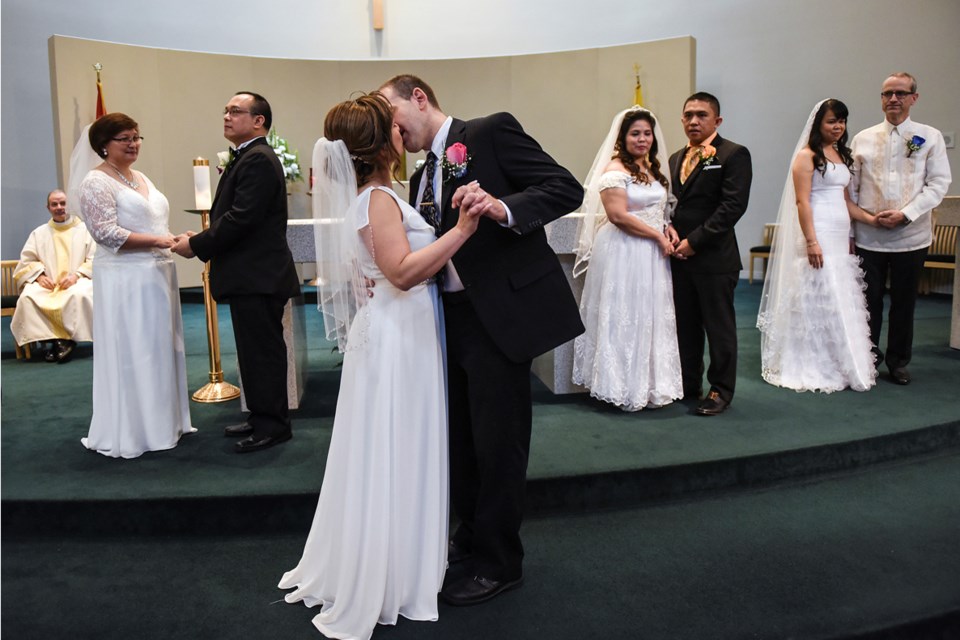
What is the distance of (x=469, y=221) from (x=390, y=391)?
21.9 inches

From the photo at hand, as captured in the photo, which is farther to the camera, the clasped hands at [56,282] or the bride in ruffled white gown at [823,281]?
the clasped hands at [56,282]

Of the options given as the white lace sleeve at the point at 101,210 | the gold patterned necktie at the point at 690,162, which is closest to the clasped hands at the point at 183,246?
the white lace sleeve at the point at 101,210

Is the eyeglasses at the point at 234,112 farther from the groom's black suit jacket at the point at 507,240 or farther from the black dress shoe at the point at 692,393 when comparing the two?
the black dress shoe at the point at 692,393

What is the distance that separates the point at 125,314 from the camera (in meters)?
3.51

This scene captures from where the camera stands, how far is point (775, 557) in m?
2.58

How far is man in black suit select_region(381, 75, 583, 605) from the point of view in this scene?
7.00ft

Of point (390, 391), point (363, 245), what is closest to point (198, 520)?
point (390, 391)

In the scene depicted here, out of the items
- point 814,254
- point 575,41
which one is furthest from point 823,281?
point 575,41

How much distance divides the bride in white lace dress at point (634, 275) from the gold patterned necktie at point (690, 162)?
0.18 meters

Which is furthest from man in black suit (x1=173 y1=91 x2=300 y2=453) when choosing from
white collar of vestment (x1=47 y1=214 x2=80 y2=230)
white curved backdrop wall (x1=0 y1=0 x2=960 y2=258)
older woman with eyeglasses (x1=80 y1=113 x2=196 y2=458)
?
white curved backdrop wall (x1=0 y1=0 x2=960 y2=258)

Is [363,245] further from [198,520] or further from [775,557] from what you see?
[775,557]

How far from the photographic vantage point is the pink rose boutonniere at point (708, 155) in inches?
153

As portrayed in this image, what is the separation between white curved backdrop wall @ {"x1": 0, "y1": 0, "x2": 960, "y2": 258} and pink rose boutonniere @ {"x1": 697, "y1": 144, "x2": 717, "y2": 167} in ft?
18.6

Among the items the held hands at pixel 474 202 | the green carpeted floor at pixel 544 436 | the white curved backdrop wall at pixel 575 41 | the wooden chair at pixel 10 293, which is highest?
the white curved backdrop wall at pixel 575 41
